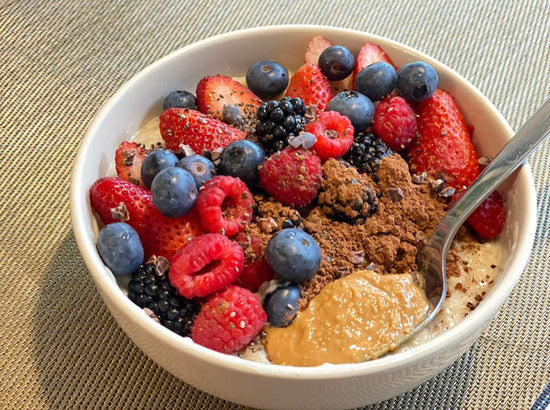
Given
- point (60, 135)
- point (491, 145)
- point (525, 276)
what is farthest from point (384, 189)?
point (60, 135)

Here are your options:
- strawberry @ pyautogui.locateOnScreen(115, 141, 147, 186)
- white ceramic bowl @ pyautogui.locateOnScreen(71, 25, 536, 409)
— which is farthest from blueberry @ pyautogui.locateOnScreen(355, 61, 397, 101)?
strawberry @ pyautogui.locateOnScreen(115, 141, 147, 186)

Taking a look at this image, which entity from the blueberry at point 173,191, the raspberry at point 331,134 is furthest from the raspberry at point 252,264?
the raspberry at point 331,134

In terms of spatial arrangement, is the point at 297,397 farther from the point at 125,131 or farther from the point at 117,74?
the point at 117,74

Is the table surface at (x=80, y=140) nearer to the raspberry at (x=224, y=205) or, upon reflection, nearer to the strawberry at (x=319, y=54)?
the raspberry at (x=224, y=205)

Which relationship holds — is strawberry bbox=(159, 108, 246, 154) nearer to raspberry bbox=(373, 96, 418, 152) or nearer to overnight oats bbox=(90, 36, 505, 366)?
overnight oats bbox=(90, 36, 505, 366)

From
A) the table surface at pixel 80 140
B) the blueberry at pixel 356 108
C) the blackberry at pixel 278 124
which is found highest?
the blueberry at pixel 356 108

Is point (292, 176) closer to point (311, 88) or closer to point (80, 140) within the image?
point (311, 88)

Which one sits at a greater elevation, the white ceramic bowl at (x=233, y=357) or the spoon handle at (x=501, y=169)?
the spoon handle at (x=501, y=169)
